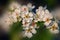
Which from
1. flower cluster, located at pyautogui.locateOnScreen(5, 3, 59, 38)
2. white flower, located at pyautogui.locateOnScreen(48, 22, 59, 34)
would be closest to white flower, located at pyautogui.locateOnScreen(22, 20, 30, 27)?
flower cluster, located at pyautogui.locateOnScreen(5, 3, 59, 38)

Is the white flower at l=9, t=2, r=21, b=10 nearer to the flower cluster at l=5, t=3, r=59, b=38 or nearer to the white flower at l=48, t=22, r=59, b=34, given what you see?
the flower cluster at l=5, t=3, r=59, b=38

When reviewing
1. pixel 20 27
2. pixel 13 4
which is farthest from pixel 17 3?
pixel 20 27

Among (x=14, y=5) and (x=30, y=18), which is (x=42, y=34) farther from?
(x=14, y=5)

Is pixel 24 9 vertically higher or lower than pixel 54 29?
higher

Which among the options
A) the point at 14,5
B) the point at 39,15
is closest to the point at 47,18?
the point at 39,15

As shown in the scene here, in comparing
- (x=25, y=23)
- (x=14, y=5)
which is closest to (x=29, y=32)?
(x=25, y=23)

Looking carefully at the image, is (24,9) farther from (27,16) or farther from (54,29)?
(54,29)

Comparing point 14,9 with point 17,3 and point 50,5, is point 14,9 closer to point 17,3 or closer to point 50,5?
point 17,3

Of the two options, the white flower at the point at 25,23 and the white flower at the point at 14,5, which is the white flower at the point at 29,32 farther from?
the white flower at the point at 14,5
